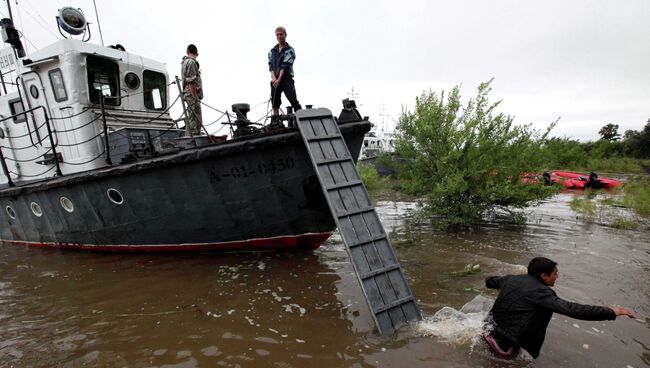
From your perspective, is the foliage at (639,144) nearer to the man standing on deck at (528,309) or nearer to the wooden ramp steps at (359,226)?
the wooden ramp steps at (359,226)

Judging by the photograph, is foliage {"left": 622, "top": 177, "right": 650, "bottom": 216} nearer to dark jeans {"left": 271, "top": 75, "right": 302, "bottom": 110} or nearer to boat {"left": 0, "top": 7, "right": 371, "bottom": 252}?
boat {"left": 0, "top": 7, "right": 371, "bottom": 252}

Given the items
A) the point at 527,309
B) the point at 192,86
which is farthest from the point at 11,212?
the point at 527,309

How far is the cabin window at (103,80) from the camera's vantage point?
6.38 m

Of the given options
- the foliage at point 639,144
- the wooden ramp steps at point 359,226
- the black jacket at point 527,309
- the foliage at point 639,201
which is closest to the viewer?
the black jacket at point 527,309

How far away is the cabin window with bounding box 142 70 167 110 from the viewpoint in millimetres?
7301

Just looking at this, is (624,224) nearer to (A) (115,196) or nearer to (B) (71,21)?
(A) (115,196)

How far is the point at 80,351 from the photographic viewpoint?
3.24 meters

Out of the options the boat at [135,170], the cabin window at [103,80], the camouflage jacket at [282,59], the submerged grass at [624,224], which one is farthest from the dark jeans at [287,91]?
the submerged grass at [624,224]

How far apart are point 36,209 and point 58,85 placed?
100 inches

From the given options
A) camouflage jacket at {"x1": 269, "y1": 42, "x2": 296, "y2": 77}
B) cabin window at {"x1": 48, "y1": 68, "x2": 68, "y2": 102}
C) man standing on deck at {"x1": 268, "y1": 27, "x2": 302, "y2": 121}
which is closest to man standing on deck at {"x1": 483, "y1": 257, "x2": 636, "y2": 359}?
man standing on deck at {"x1": 268, "y1": 27, "x2": 302, "y2": 121}

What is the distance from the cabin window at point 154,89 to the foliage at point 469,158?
5752mm

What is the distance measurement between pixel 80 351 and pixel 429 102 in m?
7.49

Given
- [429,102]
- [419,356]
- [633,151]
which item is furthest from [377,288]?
[633,151]

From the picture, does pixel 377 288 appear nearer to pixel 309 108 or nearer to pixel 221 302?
pixel 221 302
